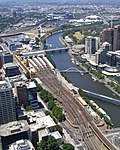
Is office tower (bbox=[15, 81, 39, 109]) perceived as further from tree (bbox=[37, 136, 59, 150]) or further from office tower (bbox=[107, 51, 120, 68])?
office tower (bbox=[107, 51, 120, 68])

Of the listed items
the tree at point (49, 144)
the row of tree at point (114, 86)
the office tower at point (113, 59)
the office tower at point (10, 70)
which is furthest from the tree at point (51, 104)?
the office tower at point (113, 59)

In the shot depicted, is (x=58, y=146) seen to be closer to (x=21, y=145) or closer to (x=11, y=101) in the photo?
(x=21, y=145)

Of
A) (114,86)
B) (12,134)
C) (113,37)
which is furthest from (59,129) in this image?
(113,37)

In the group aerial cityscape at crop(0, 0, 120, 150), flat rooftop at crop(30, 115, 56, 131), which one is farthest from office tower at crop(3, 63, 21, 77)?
flat rooftop at crop(30, 115, 56, 131)

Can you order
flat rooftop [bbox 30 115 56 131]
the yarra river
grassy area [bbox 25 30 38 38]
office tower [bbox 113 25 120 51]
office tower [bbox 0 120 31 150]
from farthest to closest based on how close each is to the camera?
grassy area [bbox 25 30 38 38]
office tower [bbox 113 25 120 51]
the yarra river
flat rooftop [bbox 30 115 56 131]
office tower [bbox 0 120 31 150]

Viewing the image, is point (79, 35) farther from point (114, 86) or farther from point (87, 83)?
point (114, 86)

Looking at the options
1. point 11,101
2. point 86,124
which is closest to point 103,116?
point 86,124

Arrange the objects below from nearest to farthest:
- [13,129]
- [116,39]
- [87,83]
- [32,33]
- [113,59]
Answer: [13,129], [87,83], [113,59], [116,39], [32,33]

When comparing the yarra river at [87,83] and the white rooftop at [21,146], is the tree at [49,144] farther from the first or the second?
the yarra river at [87,83]
